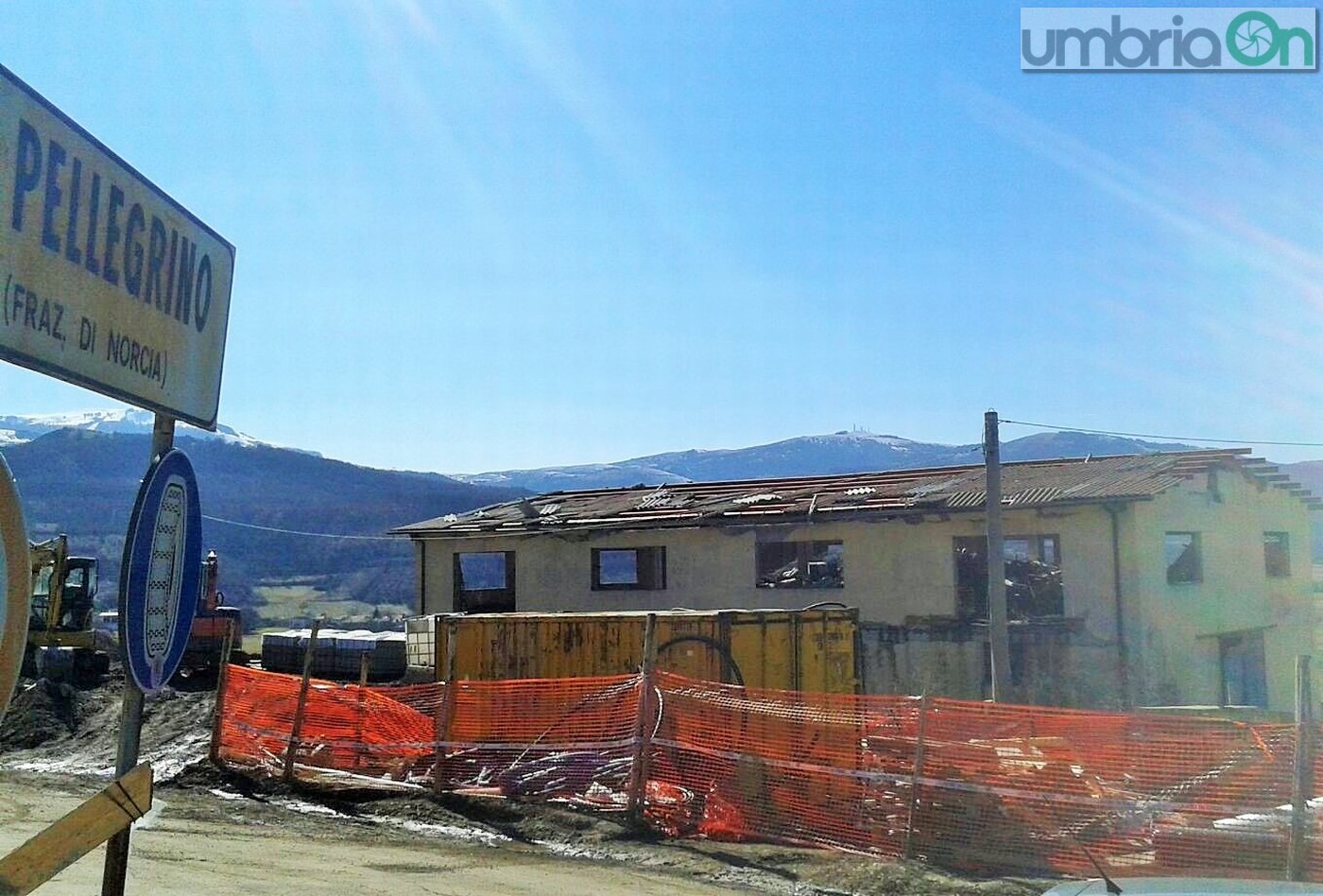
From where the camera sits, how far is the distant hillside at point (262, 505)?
80688mm

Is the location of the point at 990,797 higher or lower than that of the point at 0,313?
lower

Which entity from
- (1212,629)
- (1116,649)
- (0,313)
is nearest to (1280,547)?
(1212,629)

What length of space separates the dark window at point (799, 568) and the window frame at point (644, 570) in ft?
8.74

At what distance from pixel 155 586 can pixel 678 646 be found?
11894 millimetres

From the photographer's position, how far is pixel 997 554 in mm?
19312

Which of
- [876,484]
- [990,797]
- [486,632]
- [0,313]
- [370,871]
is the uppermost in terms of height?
[876,484]

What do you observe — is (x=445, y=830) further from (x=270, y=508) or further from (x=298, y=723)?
(x=270, y=508)

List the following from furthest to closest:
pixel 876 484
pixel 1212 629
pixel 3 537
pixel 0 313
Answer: pixel 876 484 → pixel 1212 629 → pixel 0 313 → pixel 3 537

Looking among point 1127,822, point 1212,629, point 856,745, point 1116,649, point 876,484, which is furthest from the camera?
point 876,484

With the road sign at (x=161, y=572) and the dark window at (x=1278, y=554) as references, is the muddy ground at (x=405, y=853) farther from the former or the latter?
the dark window at (x=1278, y=554)

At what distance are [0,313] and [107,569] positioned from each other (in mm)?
89012

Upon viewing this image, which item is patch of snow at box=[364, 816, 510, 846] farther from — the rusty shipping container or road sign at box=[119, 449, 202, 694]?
road sign at box=[119, 449, 202, 694]

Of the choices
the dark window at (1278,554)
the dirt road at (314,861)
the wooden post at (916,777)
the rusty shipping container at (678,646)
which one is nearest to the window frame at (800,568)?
the rusty shipping container at (678,646)

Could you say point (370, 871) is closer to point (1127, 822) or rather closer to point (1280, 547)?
point (1127, 822)
